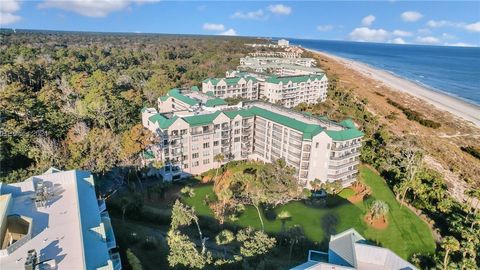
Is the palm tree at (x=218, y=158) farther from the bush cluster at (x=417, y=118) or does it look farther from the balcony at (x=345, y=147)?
the bush cluster at (x=417, y=118)

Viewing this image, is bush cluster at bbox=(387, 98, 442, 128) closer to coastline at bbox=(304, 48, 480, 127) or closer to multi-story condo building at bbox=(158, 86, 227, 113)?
coastline at bbox=(304, 48, 480, 127)

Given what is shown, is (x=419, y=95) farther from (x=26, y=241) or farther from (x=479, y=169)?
(x=26, y=241)

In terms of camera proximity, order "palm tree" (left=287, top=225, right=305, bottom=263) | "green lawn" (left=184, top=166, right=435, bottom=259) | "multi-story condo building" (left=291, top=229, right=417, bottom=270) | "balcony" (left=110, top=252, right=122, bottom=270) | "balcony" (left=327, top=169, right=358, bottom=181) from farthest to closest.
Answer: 1. "balcony" (left=327, top=169, right=358, bottom=181)
2. "green lawn" (left=184, top=166, right=435, bottom=259)
3. "palm tree" (left=287, top=225, right=305, bottom=263)
4. "balcony" (left=110, top=252, right=122, bottom=270)
5. "multi-story condo building" (left=291, top=229, right=417, bottom=270)

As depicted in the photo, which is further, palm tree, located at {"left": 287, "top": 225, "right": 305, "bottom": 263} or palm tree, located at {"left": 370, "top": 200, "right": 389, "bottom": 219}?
palm tree, located at {"left": 370, "top": 200, "right": 389, "bottom": 219}

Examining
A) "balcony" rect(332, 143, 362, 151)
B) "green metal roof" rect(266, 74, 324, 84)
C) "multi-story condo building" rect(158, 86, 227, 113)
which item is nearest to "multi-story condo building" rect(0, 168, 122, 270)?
"multi-story condo building" rect(158, 86, 227, 113)

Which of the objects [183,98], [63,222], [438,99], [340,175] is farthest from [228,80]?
[438,99]

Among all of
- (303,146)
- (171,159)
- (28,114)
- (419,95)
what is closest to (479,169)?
(303,146)

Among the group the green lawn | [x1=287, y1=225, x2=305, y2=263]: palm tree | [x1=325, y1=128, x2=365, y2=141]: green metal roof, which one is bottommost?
the green lawn
